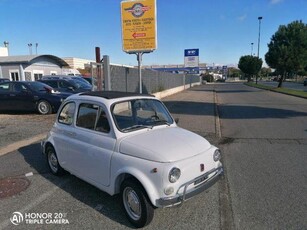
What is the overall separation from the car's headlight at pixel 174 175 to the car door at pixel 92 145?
906 millimetres

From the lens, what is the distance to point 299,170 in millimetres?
5098

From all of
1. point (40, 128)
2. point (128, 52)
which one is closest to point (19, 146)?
point (40, 128)

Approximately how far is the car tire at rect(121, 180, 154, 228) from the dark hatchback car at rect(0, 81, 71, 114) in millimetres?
9230

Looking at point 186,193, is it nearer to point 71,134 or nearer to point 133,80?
point 71,134

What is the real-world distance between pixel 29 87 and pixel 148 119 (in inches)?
376

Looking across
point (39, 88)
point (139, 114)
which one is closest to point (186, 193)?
point (139, 114)

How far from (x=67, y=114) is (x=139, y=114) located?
1.30 metres

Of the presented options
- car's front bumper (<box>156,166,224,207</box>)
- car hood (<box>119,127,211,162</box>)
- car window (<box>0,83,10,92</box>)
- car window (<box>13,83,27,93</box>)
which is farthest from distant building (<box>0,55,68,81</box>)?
car's front bumper (<box>156,166,224,207</box>)

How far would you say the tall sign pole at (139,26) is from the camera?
1382 centimetres

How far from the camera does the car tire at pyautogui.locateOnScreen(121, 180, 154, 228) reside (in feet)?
10.4

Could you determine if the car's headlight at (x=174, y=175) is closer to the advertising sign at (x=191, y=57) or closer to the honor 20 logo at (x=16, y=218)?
the honor 20 logo at (x=16, y=218)

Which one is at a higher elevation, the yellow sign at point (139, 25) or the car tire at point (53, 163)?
the yellow sign at point (139, 25)

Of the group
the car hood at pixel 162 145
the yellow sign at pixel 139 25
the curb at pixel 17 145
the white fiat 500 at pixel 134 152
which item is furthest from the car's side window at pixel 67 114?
the yellow sign at pixel 139 25

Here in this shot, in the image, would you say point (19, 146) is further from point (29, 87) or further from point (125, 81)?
point (125, 81)
